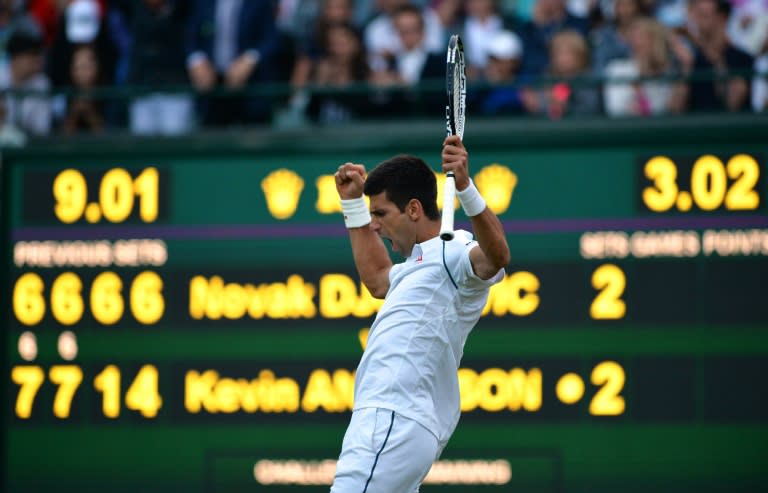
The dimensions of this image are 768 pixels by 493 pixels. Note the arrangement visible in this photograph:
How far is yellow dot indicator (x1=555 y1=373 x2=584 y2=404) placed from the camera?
8.27 meters

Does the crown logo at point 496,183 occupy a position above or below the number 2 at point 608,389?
above

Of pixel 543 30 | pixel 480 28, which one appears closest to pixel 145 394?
pixel 480 28

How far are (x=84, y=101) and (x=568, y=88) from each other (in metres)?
3.01

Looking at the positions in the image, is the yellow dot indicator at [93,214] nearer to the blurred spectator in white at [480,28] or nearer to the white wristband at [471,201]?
the blurred spectator in white at [480,28]

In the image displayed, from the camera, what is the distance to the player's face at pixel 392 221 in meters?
5.45

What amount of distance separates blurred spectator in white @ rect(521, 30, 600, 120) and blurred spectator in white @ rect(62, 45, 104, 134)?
268cm

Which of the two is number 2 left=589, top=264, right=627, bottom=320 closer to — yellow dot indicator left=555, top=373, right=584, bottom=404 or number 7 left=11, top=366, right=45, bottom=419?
yellow dot indicator left=555, top=373, right=584, bottom=404

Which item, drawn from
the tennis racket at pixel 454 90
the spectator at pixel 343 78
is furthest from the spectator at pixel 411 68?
the tennis racket at pixel 454 90

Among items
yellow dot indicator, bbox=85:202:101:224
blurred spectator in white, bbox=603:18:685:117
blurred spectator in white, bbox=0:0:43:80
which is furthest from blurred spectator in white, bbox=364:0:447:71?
blurred spectator in white, bbox=0:0:43:80

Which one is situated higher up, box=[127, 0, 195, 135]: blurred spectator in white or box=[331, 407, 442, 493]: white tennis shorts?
box=[127, 0, 195, 135]: blurred spectator in white

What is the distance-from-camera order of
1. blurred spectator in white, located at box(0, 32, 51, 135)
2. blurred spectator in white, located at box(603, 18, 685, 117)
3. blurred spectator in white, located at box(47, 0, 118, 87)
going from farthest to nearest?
blurred spectator in white, located at box(47, 0, 118, 87), blurred spectator in white, located at box(0, 32, 51, 135), blurred spectator in white, located at box(603, 18, 685, 117)

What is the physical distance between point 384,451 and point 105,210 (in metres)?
3.95

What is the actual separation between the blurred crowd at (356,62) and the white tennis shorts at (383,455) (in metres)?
3.60

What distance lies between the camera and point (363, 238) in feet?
19.8
